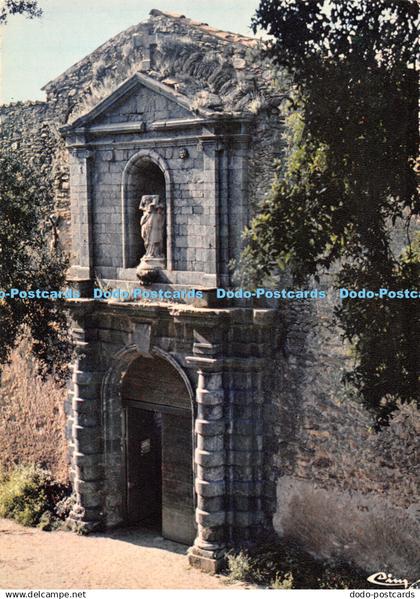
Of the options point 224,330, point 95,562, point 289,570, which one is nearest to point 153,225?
point 224,330

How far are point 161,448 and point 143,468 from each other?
48 centimetres

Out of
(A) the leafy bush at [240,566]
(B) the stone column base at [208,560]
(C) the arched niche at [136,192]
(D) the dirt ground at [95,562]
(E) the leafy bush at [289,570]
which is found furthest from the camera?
(C) the arched niche at [136,192]

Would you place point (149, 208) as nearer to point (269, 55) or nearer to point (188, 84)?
point (188, 84)

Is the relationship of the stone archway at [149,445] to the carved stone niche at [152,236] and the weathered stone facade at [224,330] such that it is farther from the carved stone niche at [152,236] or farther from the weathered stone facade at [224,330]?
the carved stone niche at [152,236]

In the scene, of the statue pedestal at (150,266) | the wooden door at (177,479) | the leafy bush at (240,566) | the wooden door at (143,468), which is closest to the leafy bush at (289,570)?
the leafy bush at (240,566)

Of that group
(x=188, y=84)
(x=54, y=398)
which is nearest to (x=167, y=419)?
(x=54, y=398)

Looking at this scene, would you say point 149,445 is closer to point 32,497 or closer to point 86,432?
point 86,432

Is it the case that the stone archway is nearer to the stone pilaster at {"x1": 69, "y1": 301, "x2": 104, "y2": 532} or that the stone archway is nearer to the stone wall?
the stone pilaster at {"x1": 69, "y1": 301, "x2": 104, "y2": 532}

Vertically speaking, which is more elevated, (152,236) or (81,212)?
(81,212)

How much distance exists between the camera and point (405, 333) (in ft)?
31.8

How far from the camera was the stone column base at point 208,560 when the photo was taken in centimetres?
1352

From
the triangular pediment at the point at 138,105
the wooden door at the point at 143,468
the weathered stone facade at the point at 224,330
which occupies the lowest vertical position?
the wooden door at the point at 143,468

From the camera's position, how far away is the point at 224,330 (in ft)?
44.3

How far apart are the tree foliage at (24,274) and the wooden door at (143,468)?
1805 millimetres
